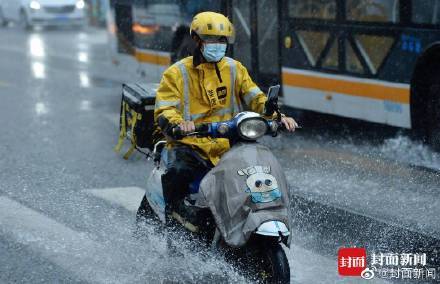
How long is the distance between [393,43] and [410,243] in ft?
14.0

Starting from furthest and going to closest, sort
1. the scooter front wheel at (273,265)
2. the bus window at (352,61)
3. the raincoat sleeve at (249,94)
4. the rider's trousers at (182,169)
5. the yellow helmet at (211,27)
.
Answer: the bus window at (352,61)
the raincoat sleeve at (249,94)
the rider's trousers at (182,169)
the yellow helmet at (211,27)
the scooter front wheel at (273,265)

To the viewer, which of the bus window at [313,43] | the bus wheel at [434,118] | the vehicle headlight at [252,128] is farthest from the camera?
the bus window at [313,43]

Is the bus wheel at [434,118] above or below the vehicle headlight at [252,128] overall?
below

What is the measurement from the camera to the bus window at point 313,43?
11.9 m

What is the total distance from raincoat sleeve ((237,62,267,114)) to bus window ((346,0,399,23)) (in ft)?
15.6

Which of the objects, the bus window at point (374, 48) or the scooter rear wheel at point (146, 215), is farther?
the bus window at point (374, 48)

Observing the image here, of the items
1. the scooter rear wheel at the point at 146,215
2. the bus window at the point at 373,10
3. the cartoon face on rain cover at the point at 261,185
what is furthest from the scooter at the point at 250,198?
the bus window at the point at 373,10

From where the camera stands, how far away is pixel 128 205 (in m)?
8.27

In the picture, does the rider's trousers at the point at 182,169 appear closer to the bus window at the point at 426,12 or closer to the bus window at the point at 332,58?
the bus window at the point at 426,12

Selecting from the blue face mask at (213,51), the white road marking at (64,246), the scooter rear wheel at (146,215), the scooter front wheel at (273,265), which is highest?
the blue face mask at (213,51)

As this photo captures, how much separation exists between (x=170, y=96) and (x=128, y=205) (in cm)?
228

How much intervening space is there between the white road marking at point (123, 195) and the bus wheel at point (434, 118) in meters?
3.19

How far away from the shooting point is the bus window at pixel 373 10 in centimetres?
1074

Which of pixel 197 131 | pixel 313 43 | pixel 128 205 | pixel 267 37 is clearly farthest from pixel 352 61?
pixel 197 131
